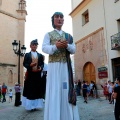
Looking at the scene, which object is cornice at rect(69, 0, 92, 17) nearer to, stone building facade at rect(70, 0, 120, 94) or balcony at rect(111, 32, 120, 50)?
stone building facade at rect(70, 0, 120, 94)

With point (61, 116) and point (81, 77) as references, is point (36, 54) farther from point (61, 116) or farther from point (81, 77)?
point (81, 77)

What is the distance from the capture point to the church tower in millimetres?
29547

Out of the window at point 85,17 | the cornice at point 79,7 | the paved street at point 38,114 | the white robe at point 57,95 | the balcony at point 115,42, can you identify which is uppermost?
the cornice at point 79,7

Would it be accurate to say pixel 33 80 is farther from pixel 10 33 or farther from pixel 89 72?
pixel 10 33

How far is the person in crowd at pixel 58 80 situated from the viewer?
2.99 meters

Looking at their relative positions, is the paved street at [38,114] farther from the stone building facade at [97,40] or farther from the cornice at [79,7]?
the cornice at [79,7]

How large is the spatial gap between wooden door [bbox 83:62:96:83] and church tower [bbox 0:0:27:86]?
13131 millimetres

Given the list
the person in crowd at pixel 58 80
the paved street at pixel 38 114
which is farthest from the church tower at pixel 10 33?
the person in crowd at pixel 58 80

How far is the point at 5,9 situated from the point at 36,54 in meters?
25.8

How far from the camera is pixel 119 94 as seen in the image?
539 centimetres

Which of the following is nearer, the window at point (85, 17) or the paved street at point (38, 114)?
the paved street at point (38, 114)

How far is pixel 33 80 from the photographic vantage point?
748cm

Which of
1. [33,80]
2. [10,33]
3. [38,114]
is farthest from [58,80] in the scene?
[10,33]

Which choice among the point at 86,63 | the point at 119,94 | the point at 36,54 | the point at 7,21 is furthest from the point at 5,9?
the point at 119,94
